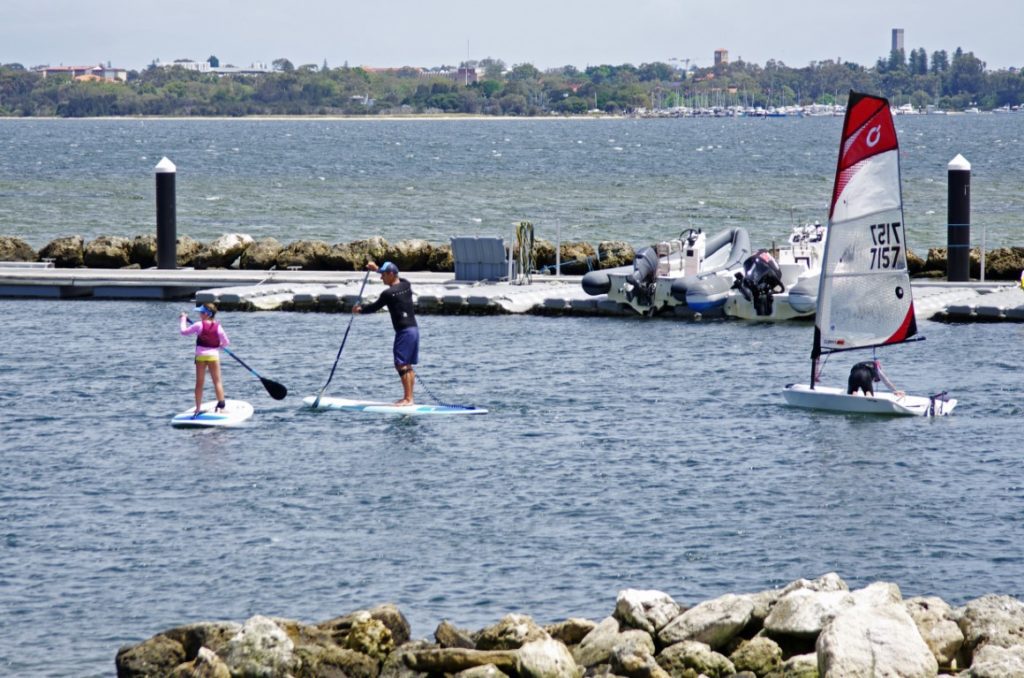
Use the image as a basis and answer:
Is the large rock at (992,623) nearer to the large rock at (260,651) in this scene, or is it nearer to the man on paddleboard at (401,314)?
the large rock at (260,651)

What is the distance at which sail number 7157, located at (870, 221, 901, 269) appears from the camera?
75.6 feet

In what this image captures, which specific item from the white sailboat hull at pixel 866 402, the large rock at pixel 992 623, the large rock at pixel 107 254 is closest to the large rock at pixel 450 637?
the large rock at pixel 992 623

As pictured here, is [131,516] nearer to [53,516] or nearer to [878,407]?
[53,516]

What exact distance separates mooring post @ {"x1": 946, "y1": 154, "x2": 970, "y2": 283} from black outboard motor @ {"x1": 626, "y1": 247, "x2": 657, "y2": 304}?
234 inches

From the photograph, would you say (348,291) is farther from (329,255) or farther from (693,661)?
(693,661)

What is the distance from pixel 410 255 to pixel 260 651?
997 inches

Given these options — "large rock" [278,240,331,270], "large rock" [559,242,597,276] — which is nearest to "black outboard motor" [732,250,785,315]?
"large rock" [559,242,597,276]

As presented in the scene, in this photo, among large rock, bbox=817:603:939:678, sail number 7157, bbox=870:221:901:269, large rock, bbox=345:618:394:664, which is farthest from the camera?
sail number 7157, bbox=870:221:901:269

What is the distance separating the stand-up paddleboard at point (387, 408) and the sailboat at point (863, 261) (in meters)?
4.42

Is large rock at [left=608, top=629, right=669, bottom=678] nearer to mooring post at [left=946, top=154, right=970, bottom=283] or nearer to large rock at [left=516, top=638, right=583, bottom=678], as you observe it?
large rock at [left=516, top=638, right=583, bottom=678]

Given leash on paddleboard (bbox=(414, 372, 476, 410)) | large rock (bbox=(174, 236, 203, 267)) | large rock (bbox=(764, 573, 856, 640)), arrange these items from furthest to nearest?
1. large rock (bbox=(174, 236, 203, 267))
2. leash on paddleboard (bbox=(414, 372, 476, 410))
3. large rock (bbox=(764, 573, 856, 640))

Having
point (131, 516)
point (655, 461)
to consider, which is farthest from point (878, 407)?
point (131, 516)

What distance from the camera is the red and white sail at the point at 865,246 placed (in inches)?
903

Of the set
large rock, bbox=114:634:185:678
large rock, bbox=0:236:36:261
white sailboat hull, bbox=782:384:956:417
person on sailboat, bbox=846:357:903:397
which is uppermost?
large rock, bbox=0:236:36:261
